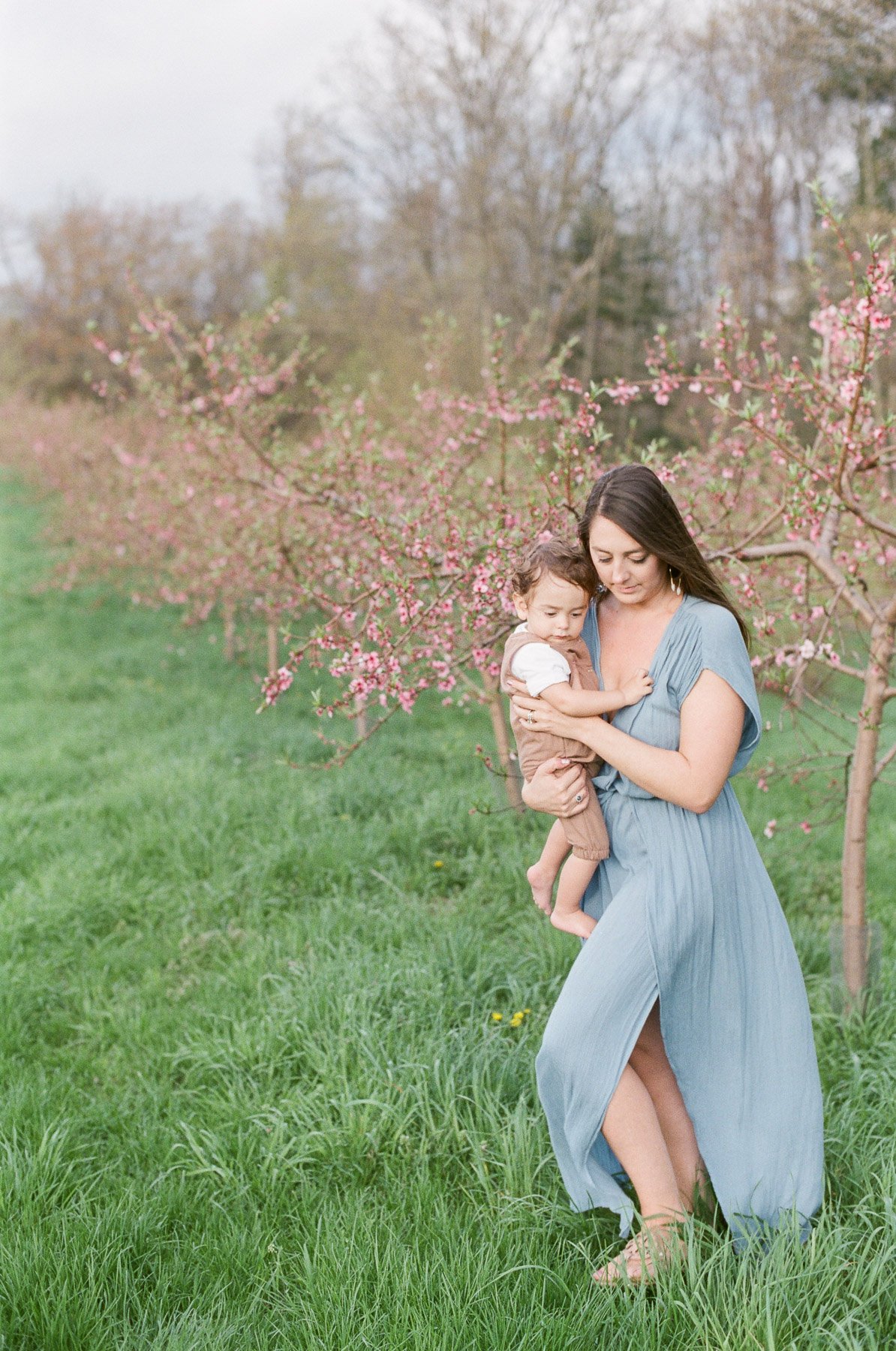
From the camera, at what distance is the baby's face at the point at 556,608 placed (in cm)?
219

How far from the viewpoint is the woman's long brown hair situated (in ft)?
6.77

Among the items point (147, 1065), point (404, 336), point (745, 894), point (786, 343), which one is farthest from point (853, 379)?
point (404, 336)

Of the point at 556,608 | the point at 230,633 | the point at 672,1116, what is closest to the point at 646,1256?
the point at 672,1116

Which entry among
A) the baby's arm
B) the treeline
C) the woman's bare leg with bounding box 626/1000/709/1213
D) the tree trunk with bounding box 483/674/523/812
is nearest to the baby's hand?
the baby's arm

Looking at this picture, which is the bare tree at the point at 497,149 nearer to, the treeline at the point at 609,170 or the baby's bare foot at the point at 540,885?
the treeline at the point at 609,170

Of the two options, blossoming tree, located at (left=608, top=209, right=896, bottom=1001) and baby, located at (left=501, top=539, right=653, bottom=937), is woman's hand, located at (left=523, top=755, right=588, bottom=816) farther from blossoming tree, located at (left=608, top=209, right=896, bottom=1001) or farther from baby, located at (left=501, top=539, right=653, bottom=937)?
blossoming tree, located at (left=608, top=209, right=896, bottom=1001)

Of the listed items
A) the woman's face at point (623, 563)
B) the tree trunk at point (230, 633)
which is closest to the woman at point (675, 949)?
the woman's face at point (623, 563)

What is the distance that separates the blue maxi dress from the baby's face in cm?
20

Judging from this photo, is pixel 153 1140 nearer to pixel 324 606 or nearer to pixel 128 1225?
pixel 128 1225

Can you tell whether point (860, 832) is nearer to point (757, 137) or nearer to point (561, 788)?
point (561, 788)

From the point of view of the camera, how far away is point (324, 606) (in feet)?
14.6

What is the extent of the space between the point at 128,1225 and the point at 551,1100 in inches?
42.7

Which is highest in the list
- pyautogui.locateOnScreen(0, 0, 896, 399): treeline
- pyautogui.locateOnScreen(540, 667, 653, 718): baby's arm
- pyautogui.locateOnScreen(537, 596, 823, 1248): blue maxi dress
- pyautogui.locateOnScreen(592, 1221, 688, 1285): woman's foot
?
pyautogui.locateOnScreen(0, 0, 896, 399): treeline

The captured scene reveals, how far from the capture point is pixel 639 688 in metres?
2.12
